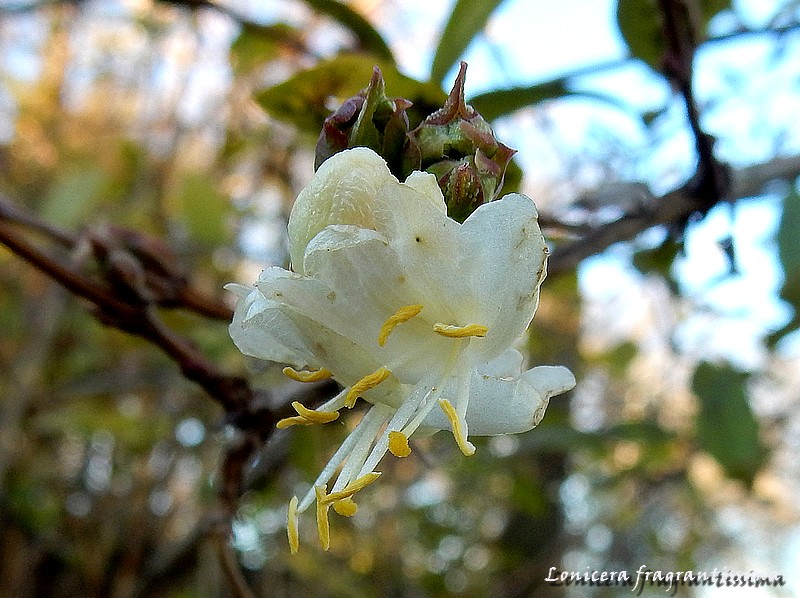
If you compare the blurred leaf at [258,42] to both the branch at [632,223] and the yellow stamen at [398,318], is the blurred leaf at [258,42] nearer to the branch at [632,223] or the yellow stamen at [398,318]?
the branch at [632,223]

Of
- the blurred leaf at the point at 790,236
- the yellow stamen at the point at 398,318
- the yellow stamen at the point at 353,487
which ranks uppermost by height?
the yellow stamen at the point at 398,318

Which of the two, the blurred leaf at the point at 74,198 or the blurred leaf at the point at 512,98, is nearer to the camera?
the blurred leaf at the point at 512,98

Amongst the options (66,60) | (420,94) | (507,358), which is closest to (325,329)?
(507,358)

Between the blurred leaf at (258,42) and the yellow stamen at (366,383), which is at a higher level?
the blurred leaf at (258,42)

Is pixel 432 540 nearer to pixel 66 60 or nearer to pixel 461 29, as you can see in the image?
pixel 461 29

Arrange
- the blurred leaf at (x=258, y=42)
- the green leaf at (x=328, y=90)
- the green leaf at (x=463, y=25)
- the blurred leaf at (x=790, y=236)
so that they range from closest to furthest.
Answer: the green leaf at (x=328, y=90), the green leaf at (x=463, y=25), the blurred leaf at (x=790, y=236), the blurred leaf at (x=258, y=42)

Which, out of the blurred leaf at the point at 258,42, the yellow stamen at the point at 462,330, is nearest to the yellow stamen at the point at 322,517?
the yellow stamen at the point at 462,330

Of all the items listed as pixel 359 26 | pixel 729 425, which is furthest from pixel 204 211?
pixel 729 425

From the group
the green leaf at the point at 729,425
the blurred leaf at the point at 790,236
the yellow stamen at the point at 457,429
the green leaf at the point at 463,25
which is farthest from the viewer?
the green leaf at the point at 729,425
